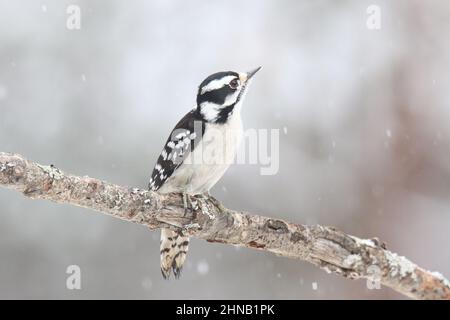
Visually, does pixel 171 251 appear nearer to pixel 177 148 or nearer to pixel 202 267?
pixel 177 148

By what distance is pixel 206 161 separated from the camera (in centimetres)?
545

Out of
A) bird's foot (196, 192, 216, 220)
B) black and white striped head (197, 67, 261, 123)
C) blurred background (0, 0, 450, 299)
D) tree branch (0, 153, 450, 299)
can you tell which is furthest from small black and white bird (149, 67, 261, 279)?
blurred background (0, 0, 450, 299)

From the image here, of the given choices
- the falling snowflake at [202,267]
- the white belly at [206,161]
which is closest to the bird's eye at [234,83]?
the white belly at [206,161]

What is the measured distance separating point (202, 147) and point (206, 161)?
0.13 m

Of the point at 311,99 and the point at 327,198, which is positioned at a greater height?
the point at 311,99

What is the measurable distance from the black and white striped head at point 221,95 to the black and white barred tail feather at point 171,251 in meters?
1.06

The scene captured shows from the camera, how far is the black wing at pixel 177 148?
5.50 metres

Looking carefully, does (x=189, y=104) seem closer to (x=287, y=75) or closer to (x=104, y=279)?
(x=287, y=75)

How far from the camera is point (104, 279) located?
26.9 feet

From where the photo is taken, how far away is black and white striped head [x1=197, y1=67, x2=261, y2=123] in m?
5.70

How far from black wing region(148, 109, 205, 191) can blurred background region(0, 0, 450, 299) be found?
280 cm
